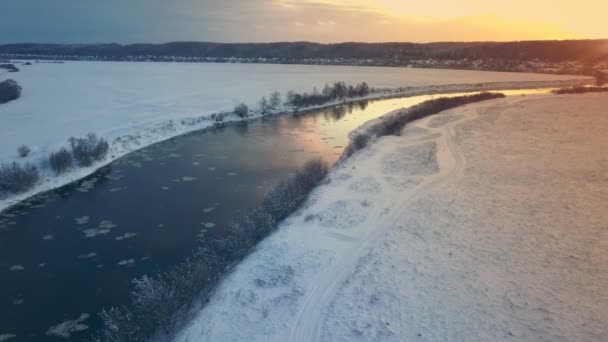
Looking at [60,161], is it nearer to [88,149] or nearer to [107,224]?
[88,149]

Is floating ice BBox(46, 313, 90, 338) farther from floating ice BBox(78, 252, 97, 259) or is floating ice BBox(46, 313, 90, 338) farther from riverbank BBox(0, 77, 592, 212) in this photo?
riverbank BBox(0, 77, 592, 212)

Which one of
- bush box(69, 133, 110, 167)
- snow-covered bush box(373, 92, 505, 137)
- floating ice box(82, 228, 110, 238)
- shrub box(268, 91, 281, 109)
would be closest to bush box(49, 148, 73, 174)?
bush box(69, 133, 110, 167)

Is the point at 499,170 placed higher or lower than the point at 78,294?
higher

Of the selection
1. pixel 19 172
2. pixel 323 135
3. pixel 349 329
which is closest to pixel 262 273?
pixel 349 329

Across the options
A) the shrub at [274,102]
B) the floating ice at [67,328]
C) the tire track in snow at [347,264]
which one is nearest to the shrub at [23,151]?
the floating ice at [67,328]

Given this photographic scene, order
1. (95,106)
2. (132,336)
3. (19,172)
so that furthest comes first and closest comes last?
(95,106) < (19,172) < (132,336)

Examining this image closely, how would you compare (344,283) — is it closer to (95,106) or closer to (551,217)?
(551,217)

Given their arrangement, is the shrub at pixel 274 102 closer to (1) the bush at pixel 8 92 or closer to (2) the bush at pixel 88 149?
(2) the bush at pixel 88 149

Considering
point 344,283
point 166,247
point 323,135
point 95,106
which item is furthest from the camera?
point 95,106
